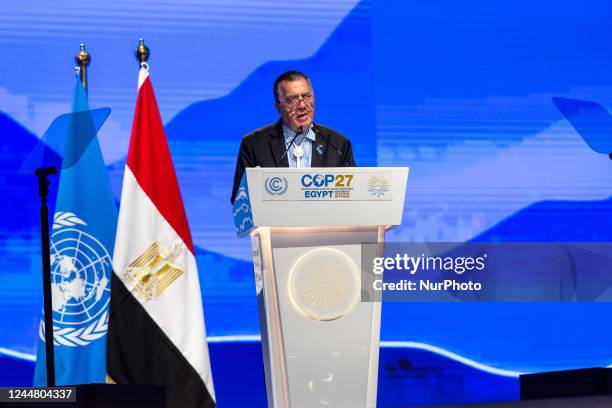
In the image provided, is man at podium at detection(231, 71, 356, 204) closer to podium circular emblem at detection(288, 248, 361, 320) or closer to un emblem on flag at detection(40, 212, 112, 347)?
podium circular emblem at detection(288, 248, 361, 320)

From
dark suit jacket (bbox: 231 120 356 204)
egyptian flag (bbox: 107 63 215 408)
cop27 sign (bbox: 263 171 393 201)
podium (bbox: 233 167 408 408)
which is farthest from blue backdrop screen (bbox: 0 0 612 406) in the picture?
cop27 sign (bbox: 263 171 393 201)

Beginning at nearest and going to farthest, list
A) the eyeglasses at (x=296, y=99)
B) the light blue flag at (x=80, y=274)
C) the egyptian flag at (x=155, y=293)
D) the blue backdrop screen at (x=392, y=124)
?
1. the eyeglasses at (x=296, y=99)
2. the egyptian flag at (x=155, y=293)
3. the light blue flag at (x=80, y=274)
4. the blue backdrop screen at (x=392, y=124)

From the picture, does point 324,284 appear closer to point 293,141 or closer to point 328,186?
point 328,186

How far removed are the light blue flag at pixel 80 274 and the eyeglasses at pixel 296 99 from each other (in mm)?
1092

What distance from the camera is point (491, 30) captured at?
5.51m

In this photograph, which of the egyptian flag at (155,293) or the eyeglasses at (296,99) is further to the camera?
the egyptian flag at (155,293)

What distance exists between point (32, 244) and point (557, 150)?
120 inches

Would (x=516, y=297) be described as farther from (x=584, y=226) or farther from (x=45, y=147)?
(x=45, y=147)

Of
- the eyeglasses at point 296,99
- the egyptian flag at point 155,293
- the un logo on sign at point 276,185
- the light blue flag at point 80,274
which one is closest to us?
the un logo on sign at point 276,185

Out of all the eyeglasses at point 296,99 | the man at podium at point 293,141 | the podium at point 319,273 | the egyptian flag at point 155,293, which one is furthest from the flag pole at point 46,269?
the eyeglasses at point 296,99

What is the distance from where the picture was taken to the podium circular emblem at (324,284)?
3.41 meters

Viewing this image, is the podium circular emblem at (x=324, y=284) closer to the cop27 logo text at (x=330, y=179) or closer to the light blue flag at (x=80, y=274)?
the cop27 logo text at (x=330, y=179)

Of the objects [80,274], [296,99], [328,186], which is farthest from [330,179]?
[80,274]

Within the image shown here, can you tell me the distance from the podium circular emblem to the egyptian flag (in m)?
1.04
